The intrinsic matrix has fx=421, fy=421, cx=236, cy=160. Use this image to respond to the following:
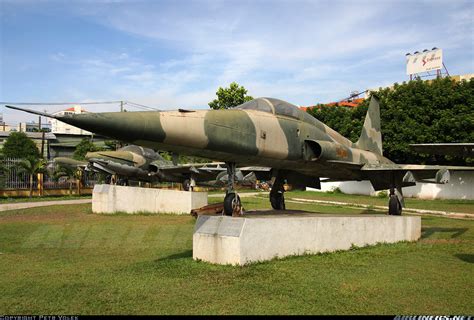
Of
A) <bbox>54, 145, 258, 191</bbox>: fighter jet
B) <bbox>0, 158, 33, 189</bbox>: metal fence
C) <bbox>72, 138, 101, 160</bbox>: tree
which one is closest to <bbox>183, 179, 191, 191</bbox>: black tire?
<bbox>54, 145, 258, 191</bbox>: fighter jet

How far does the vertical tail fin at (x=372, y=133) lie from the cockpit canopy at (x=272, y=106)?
5.69 m

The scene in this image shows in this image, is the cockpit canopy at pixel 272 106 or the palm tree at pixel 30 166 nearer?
the cockpit canopy at pixel 272 106

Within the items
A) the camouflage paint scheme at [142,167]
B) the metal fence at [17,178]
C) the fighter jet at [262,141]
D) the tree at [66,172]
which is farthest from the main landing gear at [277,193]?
the tree at [66,172]

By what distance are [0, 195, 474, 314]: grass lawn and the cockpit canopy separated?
3.32 metres

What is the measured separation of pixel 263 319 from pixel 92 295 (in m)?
2.73

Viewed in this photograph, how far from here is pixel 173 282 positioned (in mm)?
7152

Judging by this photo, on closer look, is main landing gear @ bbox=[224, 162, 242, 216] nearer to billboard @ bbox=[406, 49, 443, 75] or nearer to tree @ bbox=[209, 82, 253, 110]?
tree @ bbox=[209, 82, 253, 110]

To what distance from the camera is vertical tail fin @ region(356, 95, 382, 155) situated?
15.3 metres

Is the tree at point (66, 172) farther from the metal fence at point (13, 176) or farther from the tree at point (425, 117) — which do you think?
the tree at point (425, 117)

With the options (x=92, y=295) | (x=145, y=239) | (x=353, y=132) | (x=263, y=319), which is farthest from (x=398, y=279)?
(x=353, y=132)

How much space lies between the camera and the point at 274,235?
890cm

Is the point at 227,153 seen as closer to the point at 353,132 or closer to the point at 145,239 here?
the point at 145,239

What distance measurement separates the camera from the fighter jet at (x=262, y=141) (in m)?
A: 6.60

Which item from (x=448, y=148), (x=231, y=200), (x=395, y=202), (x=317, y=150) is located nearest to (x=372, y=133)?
(x=395, y=202)
